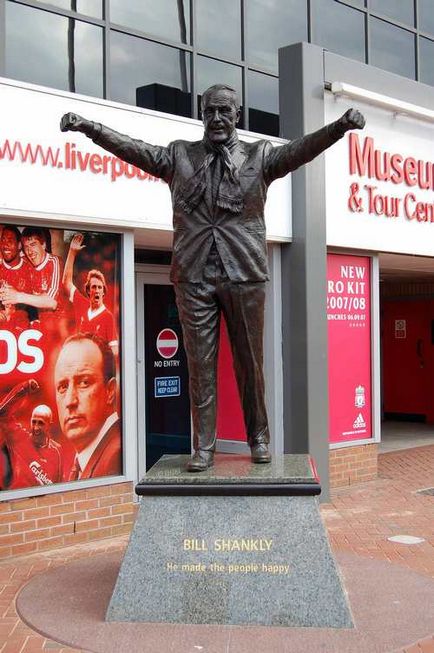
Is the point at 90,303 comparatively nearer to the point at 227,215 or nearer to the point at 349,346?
the point at 227,215

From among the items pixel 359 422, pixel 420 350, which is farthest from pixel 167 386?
pixel 420 350

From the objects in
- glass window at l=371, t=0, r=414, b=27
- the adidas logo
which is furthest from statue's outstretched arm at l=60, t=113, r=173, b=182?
Result: glass window at l=371, t=0, r=414, b=27

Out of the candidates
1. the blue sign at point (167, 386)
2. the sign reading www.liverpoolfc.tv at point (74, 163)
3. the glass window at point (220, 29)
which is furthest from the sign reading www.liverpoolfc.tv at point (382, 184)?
the blue sign at point (167, 386)

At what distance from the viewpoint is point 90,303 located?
751cm

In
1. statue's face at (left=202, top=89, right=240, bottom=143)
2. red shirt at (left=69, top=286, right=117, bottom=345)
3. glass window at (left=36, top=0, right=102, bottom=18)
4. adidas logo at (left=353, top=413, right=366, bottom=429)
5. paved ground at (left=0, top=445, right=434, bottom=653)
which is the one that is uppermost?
glass window at (left=36, top=0, right=102, bottom=18)

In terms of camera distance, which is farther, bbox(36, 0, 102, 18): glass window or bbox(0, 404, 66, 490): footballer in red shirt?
bbox(36, 0, 102, 18): glass window

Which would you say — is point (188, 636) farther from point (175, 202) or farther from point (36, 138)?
point (36, 138)

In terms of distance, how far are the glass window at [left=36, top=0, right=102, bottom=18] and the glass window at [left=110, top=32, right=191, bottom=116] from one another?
259 millimetres

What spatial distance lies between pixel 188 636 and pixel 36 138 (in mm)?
4031

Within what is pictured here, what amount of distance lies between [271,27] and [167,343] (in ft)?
12.3

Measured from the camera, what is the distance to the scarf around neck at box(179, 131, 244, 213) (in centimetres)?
546

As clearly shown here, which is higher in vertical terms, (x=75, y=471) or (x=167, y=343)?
(x=167, y=343)

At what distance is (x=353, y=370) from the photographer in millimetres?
9906

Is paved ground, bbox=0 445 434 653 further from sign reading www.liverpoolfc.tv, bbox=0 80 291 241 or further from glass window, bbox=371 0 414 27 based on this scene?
glass window, bbox=371 0 414 27
